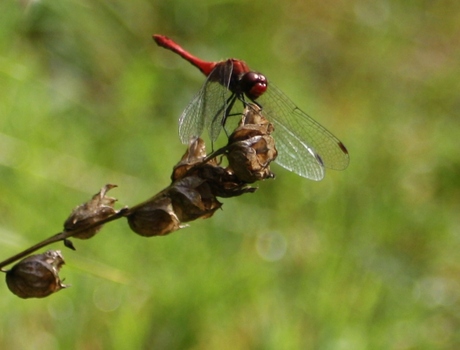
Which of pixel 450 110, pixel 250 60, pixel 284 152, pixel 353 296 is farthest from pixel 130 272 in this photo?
pixel 450 110

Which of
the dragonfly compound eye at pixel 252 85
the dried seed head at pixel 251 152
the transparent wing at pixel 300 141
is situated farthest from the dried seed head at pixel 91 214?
the dragonfly compound eye at pixel 252 85

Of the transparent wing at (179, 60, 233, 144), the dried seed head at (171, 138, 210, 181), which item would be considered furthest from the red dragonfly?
the dried seed head at (171, 138, 210, 181)

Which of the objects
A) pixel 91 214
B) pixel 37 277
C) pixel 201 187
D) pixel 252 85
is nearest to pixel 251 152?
pixel 201 187

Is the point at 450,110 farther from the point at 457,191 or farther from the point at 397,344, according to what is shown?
the point at 397,344

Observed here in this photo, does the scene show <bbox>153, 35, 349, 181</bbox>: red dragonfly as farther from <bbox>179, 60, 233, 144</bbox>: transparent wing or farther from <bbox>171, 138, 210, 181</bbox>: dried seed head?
<bbox>171, 138, 210, 181</bbox>: dried seed head

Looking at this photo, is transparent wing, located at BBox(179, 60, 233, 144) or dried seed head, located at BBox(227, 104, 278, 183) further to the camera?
transparent wing, located at BBox(179, 60, 233, 144)

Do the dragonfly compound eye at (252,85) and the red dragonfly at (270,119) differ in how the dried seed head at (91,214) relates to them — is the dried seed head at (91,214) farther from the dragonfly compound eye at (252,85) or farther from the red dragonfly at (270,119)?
the dragonfly compound eye at (252,85)

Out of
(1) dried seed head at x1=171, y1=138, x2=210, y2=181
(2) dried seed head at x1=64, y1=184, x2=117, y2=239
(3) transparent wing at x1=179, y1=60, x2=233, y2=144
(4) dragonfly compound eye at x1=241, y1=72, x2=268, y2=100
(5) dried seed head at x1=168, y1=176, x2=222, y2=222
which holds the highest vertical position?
(4) dragonfly compound eye at x1=241, y1=72, x2=268, y2=100
